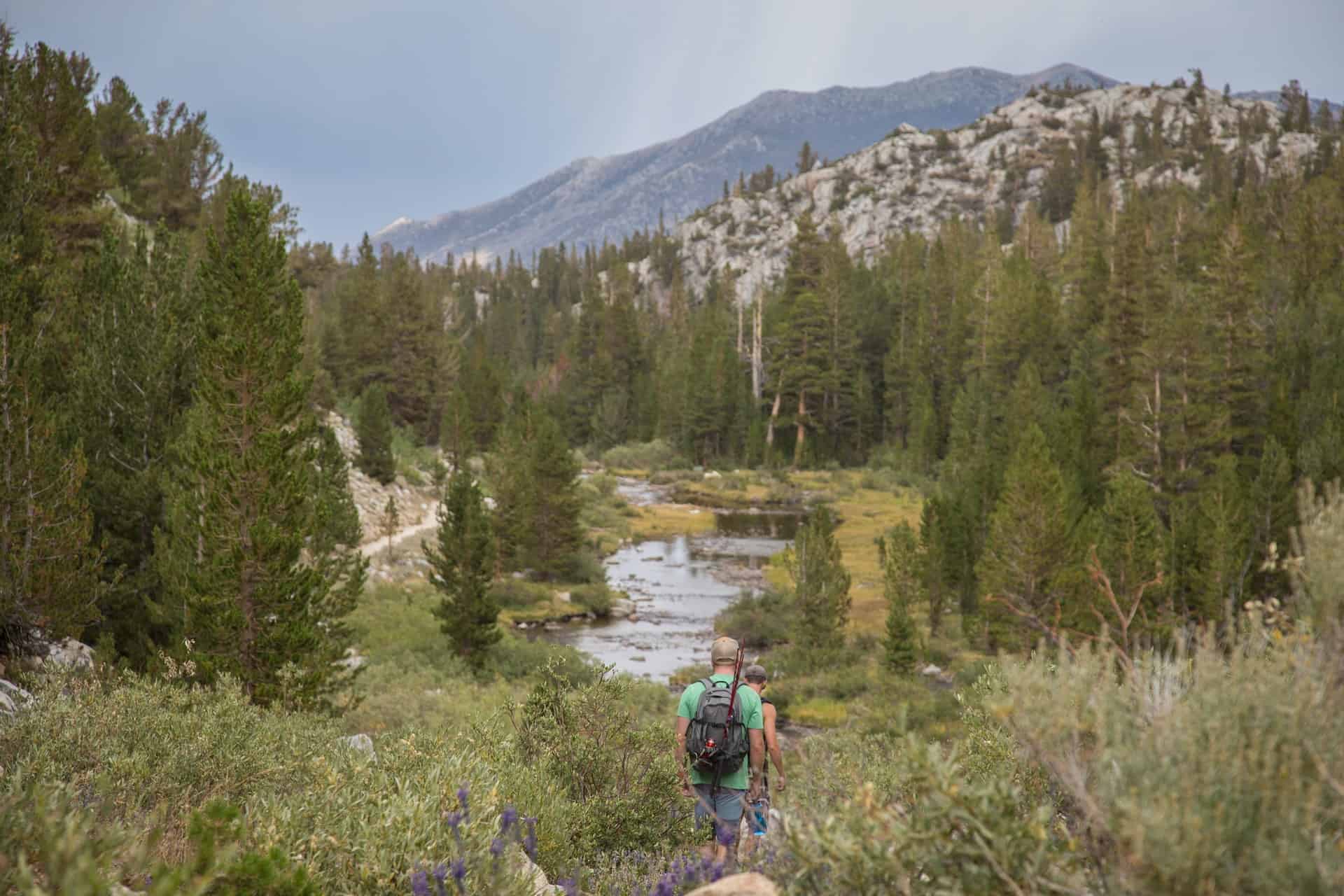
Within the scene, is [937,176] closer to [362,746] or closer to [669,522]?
[669,522]

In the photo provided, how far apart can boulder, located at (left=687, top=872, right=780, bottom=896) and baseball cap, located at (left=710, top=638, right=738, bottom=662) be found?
2.16m

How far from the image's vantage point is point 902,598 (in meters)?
20.6

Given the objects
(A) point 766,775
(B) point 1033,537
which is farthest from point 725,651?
(B) point 1033,537

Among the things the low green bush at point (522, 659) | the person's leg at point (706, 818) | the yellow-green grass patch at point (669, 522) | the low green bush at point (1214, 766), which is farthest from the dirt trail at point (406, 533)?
the low green bush at point (1214, 766)

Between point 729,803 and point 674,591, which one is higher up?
point 729,803

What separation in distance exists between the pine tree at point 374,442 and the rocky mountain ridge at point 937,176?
6687 centimetres

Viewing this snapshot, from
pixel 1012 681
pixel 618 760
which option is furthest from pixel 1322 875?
pixel 618 760

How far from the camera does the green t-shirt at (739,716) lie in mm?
5863

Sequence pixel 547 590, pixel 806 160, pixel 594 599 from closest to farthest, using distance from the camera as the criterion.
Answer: pixel 594 599 → pixel 547 590 → pixel 806 160

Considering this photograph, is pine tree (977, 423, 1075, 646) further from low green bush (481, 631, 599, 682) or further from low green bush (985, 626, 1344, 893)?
low green bush (985, 626, 1344, 893)

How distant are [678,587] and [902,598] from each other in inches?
466

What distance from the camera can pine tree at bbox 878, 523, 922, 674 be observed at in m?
19.5

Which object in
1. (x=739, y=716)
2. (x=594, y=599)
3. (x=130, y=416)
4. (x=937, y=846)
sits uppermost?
(x=130, y=416)

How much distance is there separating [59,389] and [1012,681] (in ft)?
46.4
